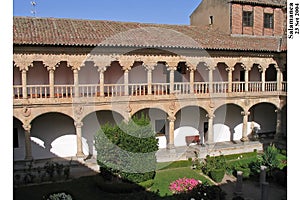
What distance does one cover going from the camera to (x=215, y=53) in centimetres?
2100

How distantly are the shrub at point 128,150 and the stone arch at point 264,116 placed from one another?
45.8 feet

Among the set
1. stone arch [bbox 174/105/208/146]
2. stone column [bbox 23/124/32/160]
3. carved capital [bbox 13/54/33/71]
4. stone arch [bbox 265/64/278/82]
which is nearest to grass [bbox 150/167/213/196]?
stone arch [bbox 174/105/208/146]

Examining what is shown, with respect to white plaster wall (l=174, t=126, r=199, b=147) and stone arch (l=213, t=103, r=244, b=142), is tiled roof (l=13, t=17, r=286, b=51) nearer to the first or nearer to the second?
stone arch (l=213, t=103, r=244, b=142)

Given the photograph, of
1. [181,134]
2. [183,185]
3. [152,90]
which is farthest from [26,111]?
[181,134]

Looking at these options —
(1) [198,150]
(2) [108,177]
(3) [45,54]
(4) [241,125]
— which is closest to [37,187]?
(2) [108,177]

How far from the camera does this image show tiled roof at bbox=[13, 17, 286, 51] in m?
17.2

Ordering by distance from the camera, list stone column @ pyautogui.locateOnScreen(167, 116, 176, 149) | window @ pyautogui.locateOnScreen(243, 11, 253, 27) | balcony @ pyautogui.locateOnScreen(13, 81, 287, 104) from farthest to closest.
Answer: window @ pyautogui.locateOnScreen(243, 11, 253, 27) < stone column @ pyautogui.locateOnScreen(167, 116, 176, 149) < balcony @ pyautogui.locateOnScreen(13, 81, 287, 104)

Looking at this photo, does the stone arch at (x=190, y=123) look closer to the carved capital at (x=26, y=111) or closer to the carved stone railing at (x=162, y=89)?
the carved stone railing at (x=162, y=89)

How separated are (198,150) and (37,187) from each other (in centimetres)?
1108

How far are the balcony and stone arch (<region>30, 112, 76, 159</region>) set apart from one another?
1674 mm

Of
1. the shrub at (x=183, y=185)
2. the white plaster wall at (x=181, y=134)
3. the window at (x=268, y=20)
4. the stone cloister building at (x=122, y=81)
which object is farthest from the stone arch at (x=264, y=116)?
the shrub at (x=183, y=185)

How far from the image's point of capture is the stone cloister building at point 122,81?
17.4m

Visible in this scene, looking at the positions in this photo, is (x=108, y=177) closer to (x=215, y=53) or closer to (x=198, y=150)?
(x=198, y=150)

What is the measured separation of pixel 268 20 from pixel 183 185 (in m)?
18.1
